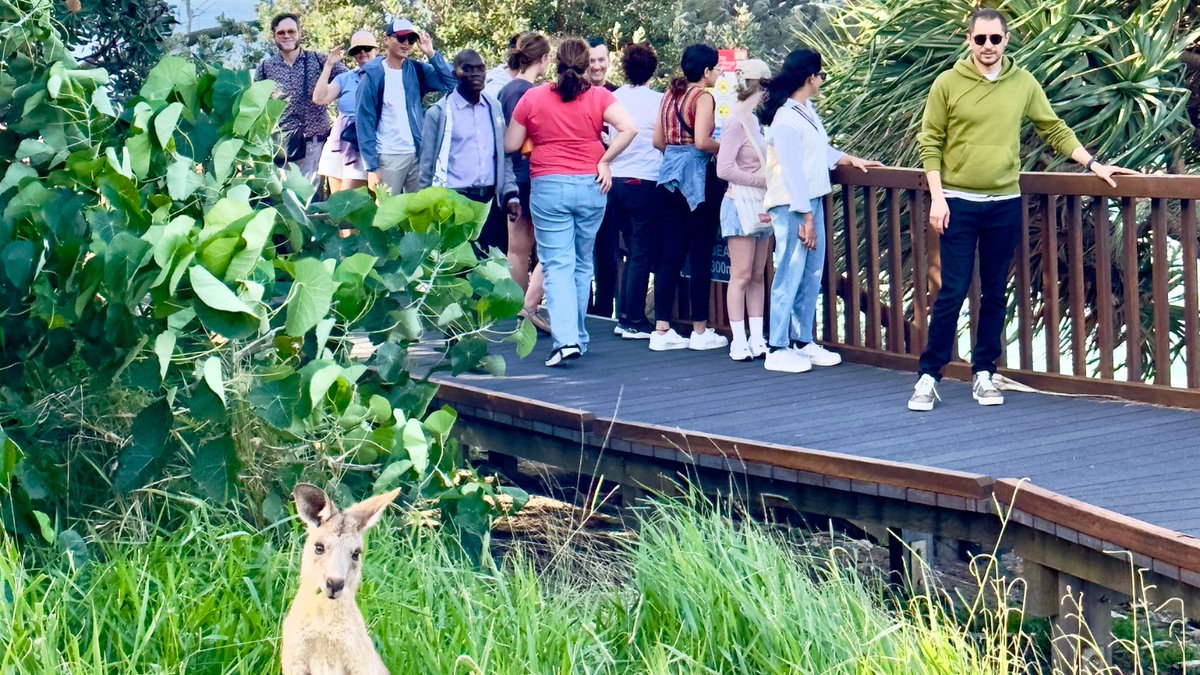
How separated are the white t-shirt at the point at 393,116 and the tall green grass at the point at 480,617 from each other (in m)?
4.45

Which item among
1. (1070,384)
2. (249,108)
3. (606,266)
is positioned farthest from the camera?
A: (606,266)

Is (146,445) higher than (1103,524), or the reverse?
(146,445)

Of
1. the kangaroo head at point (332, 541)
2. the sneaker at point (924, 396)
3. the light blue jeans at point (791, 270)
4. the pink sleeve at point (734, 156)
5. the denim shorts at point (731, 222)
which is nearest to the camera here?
the kangaroo head at point (332, 541)

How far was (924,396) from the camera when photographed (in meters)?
7.66

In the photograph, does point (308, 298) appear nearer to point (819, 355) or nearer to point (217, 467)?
point (217, 467)

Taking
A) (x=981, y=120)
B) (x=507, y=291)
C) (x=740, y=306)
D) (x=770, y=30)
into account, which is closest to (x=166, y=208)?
(x=507, y=291)

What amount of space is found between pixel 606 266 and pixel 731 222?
7.61 ft

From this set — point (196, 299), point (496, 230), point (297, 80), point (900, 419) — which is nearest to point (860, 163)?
point (900, 419)

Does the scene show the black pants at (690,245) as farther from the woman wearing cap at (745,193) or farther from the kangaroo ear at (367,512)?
the kangaroo ear at (367,512)

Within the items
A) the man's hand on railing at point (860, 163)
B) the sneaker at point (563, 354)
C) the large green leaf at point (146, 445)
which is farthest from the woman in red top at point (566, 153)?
the large green leaf at point (146, 445)

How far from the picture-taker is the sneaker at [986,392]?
25.2 ft

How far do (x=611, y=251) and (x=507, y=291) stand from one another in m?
4.58

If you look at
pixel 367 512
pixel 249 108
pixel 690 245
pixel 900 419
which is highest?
pixel 249 108

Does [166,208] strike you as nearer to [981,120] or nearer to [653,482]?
[653,482]
